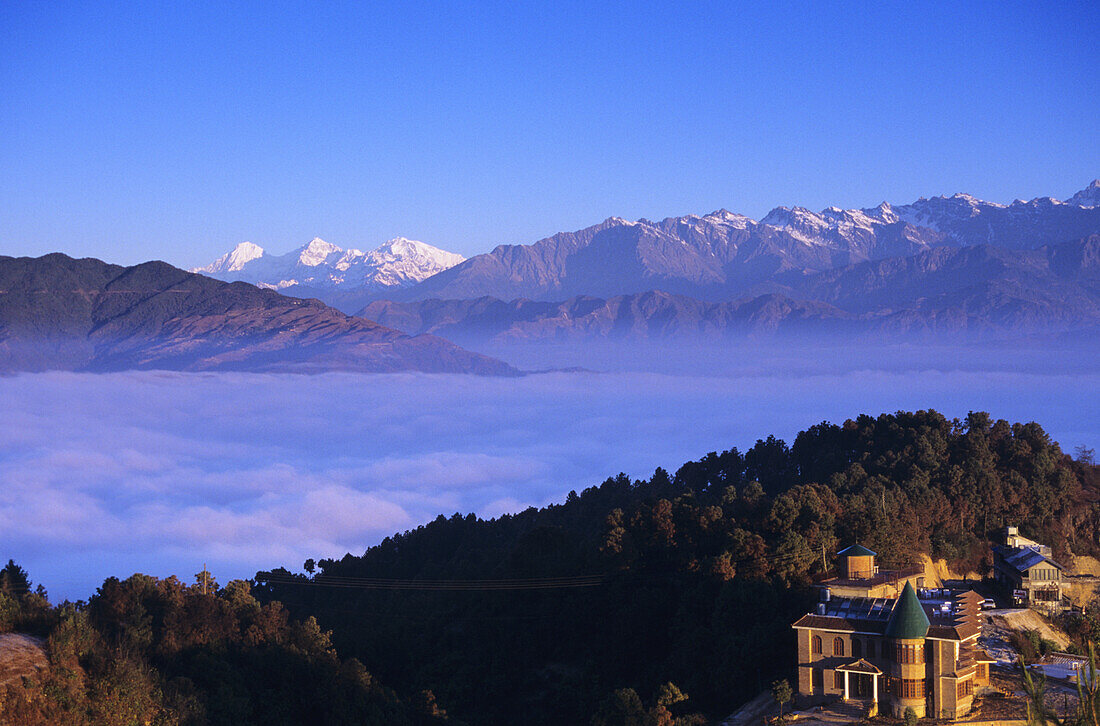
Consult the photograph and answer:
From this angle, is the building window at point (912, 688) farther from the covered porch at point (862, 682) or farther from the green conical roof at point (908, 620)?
the green conical roof at point (908, 620)

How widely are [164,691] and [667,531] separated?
23182 millimetres

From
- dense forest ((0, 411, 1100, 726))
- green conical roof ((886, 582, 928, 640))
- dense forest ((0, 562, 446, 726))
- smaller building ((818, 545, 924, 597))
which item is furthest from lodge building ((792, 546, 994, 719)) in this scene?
dense forest ((0, 562, 446, 726))

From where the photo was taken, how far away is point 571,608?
4834 centimetres

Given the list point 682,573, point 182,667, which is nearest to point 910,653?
point 682,573

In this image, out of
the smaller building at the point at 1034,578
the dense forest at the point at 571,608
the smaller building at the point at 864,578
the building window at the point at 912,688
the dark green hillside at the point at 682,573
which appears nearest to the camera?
the building window at the point at 912,688

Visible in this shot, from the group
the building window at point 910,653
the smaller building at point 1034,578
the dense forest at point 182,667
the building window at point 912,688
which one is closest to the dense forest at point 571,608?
the dense forest at point 182,667

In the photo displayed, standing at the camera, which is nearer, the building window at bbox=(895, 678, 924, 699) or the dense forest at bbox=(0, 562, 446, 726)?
the dense forest at bbox=(0, 562, 446, 726)

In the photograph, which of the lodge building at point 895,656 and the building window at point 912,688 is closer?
the lodge building at point 895,656

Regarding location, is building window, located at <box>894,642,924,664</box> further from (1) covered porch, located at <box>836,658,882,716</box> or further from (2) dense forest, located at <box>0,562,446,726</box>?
(2) dense forest, located at <box>0,562,446,726</box>

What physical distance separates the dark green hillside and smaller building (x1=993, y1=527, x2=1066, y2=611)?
3187mm

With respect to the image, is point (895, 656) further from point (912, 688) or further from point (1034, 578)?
point (1034, 578)

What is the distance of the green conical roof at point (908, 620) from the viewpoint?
108 ft

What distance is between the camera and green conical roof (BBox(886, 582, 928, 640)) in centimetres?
3294

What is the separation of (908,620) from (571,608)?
60.4 feet
